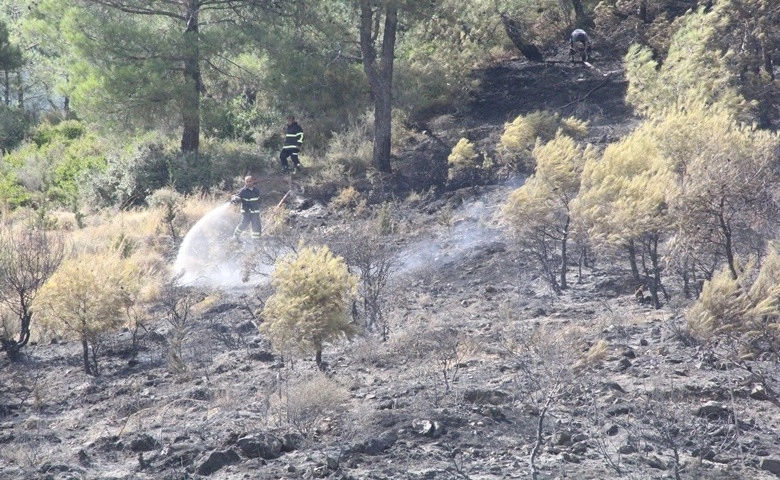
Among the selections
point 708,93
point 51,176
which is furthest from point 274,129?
point 708,93

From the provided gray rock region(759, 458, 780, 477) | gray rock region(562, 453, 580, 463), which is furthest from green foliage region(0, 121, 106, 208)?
gray rock region(759, 458, 780, 477)

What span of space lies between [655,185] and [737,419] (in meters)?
5.10

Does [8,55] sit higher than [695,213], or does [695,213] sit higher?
[8,55]

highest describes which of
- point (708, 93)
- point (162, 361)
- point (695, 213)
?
point (708, 93)

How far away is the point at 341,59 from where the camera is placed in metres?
25.8

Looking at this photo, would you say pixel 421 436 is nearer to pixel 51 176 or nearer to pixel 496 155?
pixel 496 155

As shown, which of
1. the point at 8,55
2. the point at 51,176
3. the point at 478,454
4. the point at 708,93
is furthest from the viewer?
the point at 8,55

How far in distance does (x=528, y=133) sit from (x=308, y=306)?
12.1 meters

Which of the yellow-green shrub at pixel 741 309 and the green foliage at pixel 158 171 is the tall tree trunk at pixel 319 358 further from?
the green foliage at pixel 158 171

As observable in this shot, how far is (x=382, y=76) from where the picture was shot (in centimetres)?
2548

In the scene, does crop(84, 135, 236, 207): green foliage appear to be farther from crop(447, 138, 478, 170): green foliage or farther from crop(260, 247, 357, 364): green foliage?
crop(260, 247, 357, 364): green foliage

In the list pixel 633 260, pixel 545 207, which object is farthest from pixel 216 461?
pixel 545 207

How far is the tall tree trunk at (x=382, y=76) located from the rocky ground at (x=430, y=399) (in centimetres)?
847

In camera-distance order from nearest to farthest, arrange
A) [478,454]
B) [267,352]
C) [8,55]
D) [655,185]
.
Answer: [478,454]
[267,352]
[655,185]
[8,55]
